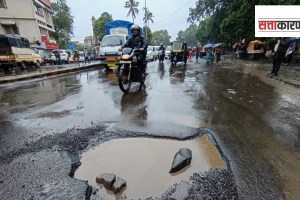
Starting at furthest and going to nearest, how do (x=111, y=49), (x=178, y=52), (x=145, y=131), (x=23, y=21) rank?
(x=23, y=21)
(x=178, y=52)
(x=111, y=49)
(x=145, y=131)

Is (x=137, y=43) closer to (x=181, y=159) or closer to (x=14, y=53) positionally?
(x=181, y=159)

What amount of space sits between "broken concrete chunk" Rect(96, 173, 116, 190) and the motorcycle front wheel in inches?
170

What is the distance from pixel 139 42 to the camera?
24.1 feet

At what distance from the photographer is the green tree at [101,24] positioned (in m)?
61.3

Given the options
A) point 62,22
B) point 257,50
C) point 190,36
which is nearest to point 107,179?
point 257,50

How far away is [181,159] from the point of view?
110 inches

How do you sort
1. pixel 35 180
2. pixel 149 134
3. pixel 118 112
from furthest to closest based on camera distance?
pixel 118 112 < pixel 149 134 < pixel 35 180

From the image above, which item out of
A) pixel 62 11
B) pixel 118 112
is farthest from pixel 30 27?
pixel 118 112

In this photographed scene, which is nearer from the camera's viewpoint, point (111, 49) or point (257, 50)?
point (111, 49)

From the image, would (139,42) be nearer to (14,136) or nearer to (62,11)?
(14,136)

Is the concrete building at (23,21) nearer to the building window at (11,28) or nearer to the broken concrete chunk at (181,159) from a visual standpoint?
the building window at (11,28)

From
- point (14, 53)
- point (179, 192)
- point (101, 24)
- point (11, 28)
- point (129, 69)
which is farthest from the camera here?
point (101, 24)

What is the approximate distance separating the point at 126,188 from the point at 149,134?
1424 mm

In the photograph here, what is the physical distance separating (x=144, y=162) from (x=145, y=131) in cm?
98
